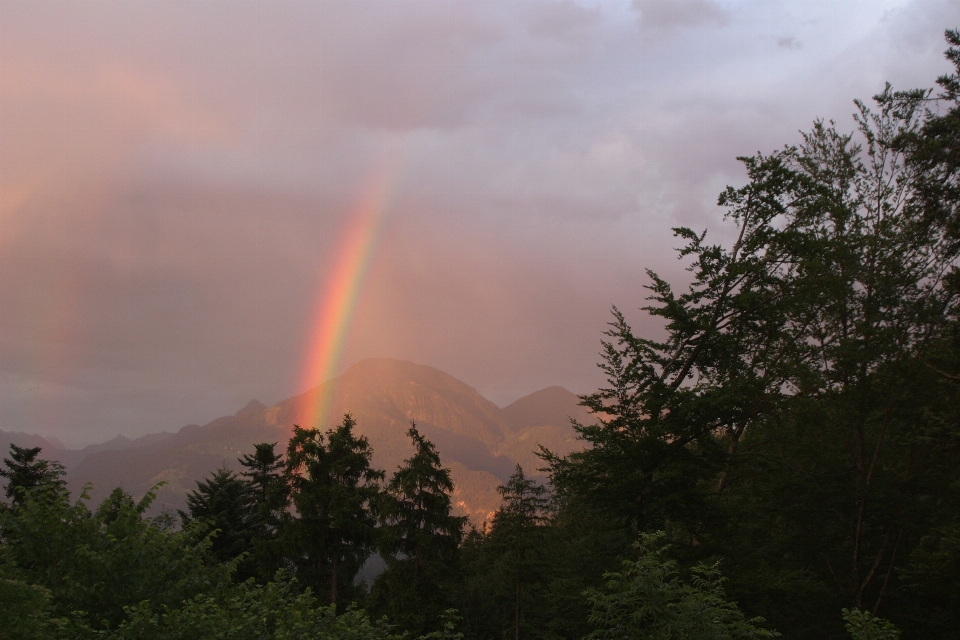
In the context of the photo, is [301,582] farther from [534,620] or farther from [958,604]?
[958,604]

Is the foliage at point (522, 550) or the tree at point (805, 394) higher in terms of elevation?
the tree at point (805, 394)

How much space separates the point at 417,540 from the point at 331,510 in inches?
199

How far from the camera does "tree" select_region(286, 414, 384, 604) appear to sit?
33.0 metres

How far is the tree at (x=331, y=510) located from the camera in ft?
108

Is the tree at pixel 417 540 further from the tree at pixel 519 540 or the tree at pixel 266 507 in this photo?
the tree at pixel 519 540

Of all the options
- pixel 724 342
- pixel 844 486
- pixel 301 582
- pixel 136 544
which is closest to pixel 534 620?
pixel 301 582

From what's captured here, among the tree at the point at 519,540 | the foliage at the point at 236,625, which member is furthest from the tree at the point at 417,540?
the foliage at the point at 236,625

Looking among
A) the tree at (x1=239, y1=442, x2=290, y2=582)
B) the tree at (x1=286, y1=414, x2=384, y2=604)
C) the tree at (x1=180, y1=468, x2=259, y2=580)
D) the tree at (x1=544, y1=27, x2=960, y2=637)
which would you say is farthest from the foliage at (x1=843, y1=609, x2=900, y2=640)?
the tree at (x1=180, y1=468, x2=259, y2=580)

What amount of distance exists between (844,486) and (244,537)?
111ft

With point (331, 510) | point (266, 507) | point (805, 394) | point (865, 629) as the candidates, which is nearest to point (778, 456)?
point (805, 394)

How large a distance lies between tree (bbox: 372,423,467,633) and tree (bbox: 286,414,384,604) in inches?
68.6

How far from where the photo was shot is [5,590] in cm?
842

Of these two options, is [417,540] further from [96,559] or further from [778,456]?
[96,559]

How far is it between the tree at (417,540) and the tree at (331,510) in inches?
68.6
